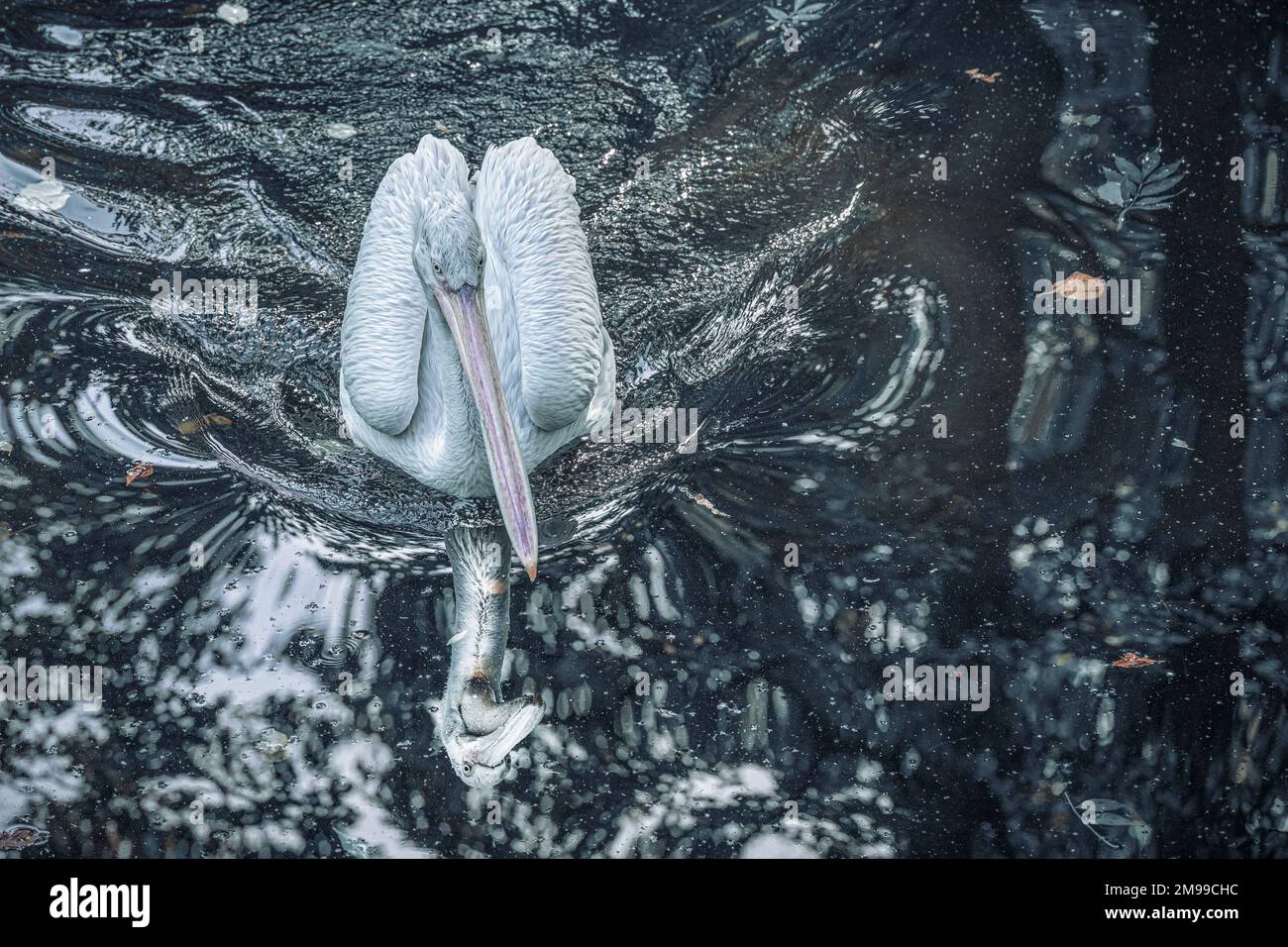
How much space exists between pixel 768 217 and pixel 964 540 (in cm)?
204

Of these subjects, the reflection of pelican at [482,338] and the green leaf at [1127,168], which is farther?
the green leaf at [1127,168]

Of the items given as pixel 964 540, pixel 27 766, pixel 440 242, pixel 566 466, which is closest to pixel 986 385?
pixel 964 540

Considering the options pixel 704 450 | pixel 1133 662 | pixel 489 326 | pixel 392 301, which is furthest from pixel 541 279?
pixel 1133 662

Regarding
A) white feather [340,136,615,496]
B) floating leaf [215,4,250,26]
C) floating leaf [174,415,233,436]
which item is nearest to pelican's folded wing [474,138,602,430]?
white feather [340,136,615,496]

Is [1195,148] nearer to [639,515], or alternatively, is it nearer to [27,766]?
[639,515]

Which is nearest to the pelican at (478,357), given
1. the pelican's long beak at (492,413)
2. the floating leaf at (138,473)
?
the pelican's long beak at (492,413)

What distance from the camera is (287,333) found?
5.88 metres

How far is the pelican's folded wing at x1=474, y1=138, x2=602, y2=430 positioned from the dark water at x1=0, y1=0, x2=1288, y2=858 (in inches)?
20.2

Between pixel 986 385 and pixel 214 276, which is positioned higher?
pixel 214 276

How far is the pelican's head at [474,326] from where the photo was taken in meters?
4.35

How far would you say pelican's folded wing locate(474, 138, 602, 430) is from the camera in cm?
496

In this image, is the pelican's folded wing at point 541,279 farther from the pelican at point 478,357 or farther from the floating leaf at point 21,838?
the floating leaf at point 21,838

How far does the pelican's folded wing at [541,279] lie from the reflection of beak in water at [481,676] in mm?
564

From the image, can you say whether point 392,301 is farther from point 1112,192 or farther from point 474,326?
point 1112,192
